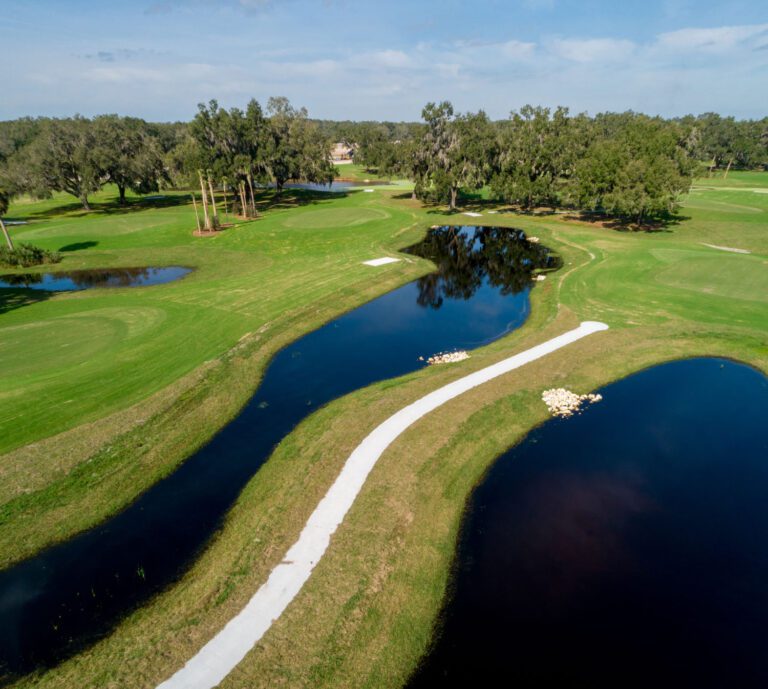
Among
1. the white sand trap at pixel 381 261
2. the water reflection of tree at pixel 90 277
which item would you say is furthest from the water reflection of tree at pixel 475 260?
the water reflection of tree at pixel 90 277

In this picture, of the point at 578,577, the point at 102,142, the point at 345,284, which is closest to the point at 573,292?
the point at 345,284

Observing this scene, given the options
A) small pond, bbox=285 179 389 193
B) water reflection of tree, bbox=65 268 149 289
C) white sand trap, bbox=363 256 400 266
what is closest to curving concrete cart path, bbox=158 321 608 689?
white sand trap, bbox=363 256 400 266

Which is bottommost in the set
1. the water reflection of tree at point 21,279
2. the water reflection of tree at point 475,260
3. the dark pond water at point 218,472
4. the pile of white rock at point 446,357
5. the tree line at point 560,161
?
the dark pond water at point 218,472

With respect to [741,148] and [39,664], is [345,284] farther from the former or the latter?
[741,148]

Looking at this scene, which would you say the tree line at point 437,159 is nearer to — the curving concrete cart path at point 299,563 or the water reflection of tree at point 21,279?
the water reflection of tree at point 21,279

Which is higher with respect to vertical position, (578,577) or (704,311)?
(704,311)

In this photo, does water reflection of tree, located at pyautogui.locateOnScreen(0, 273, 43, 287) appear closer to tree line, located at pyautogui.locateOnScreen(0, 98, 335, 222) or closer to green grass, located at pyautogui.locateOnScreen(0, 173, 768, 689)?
green grass, located at pyautogui.locateOnScreen(0, 173, 768, 689)
